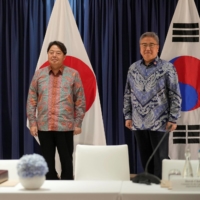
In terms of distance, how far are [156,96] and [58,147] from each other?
1.03 metres

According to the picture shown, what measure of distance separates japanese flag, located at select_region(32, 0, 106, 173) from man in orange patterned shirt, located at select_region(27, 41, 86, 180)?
71 cm

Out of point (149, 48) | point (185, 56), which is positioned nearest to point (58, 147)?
point (149, 48)

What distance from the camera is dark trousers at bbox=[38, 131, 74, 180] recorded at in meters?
4.54

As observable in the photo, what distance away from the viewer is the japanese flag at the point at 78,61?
5277 millimetres

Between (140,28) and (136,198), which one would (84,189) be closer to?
(136,198)

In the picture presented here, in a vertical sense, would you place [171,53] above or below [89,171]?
above

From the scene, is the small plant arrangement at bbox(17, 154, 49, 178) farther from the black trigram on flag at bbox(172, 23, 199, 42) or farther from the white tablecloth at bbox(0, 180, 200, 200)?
the black trigram on flag at bbox(172, 23, 199, 42)

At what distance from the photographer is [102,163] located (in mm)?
3318

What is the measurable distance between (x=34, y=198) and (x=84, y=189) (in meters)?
0.26

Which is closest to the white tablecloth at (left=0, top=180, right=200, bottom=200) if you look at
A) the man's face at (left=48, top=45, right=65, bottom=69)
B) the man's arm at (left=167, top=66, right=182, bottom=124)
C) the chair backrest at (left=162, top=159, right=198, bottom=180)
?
the chair backrest at (left=162, top=159, right=198, bottom=180)

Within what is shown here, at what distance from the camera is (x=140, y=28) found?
18.2 feet

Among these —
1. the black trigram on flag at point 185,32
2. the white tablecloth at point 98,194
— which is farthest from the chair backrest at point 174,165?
the black trigram on flag at point 185,32

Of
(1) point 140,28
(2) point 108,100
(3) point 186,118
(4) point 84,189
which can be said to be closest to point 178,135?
(3) point 186,118

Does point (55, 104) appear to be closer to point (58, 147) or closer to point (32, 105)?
point (32, 105)
